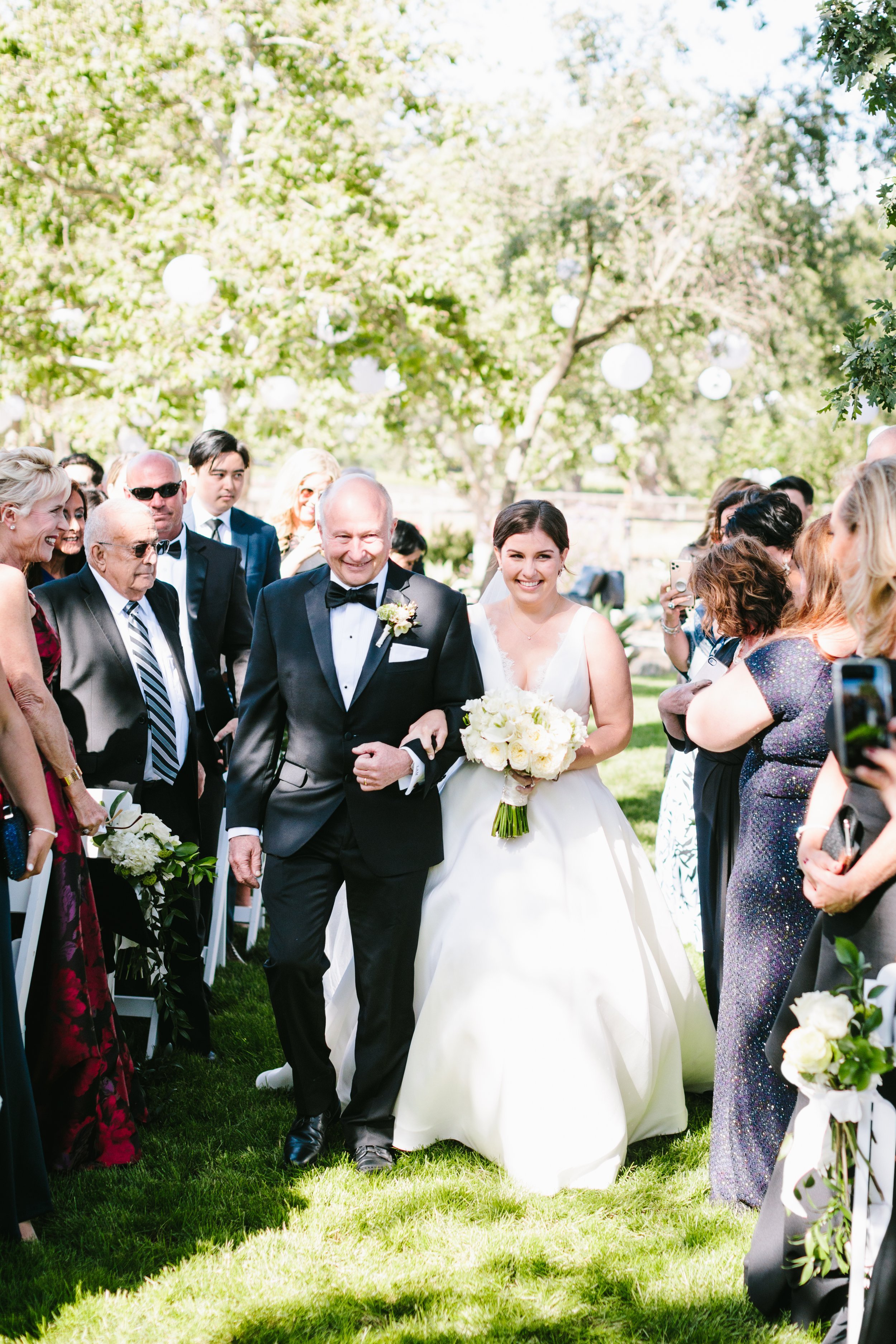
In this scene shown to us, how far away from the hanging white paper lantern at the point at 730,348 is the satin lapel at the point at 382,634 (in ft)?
43.7

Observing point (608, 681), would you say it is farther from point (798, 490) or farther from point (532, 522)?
point (798, 490)

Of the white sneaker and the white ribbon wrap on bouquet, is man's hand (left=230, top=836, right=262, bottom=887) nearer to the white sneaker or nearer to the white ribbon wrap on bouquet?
the white sneaker

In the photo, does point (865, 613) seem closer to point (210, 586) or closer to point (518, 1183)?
point (518, 1183)

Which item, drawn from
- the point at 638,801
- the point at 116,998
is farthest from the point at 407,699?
the point at 638,801

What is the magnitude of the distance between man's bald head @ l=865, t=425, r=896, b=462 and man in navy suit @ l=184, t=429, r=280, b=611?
3.34m

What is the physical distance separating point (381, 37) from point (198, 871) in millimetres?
12396

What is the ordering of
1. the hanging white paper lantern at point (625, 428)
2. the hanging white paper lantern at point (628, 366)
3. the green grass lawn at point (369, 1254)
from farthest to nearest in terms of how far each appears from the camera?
the hanging white paper lantern at point (625, 428), the hanging white paper lantern at point (628, 366), the green grass lawn at point (369, 1254)

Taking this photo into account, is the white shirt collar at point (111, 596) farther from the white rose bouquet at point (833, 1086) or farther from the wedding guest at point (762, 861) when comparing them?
the white rose bouquet at point (833, 1086)

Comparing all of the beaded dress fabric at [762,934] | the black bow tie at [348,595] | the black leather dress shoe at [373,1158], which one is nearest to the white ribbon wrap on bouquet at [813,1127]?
the beaded dress fabric at [762,934]

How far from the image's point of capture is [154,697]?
16.2ft

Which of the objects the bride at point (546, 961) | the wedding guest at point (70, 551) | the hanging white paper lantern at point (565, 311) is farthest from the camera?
the hanging white paper lantern at point (565, 311)

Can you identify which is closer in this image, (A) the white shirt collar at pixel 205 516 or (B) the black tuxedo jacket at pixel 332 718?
(B) the black tuxedo jacket at pixel 332 718

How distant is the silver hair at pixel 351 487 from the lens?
13.3 ft

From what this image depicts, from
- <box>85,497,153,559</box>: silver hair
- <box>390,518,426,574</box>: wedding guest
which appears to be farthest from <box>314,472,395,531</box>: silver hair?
<box>390,518,426,574</box>: wedding guest
